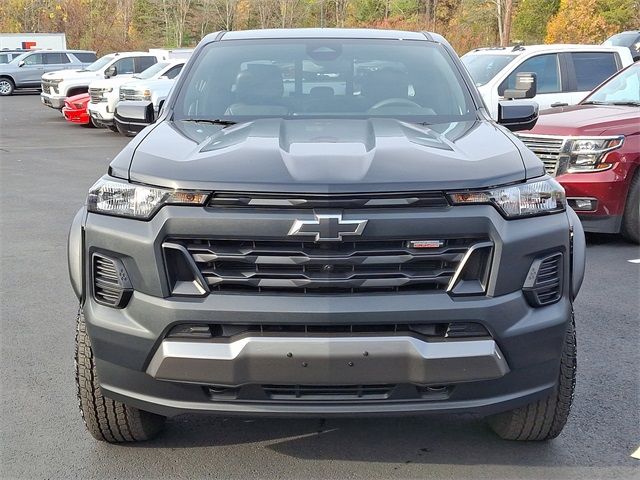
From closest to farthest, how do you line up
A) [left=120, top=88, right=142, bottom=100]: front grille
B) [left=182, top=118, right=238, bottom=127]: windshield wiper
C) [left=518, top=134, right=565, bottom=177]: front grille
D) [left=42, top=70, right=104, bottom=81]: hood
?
[left=182, top=118, right=238, bottom=127]: windshield wiper → [left=518, top=134, right=565, bottom=177]: front grille → [left=120, top=88, right=142, bottom=100]: front grille → [left=42, top=70, right=104, bottom=81]: hood

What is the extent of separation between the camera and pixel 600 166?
7.54 meters

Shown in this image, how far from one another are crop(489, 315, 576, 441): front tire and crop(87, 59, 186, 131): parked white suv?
16.3 metres

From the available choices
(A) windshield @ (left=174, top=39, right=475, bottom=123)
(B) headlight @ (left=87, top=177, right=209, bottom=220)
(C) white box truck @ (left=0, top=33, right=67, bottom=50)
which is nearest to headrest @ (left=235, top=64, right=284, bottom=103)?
(A) windshield @ (left=174, top=39, right=475, bottom=123)

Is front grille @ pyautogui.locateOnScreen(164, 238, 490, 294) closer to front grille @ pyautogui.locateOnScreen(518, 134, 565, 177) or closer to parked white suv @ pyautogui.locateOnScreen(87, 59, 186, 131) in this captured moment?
front grille @ pyautogui.locateOnScreen(518, 134, 565, 177)

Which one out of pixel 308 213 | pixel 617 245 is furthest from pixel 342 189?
pixel 617 245

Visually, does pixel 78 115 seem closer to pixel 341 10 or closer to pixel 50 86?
pixel 50 86

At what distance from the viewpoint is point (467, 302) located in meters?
3.01

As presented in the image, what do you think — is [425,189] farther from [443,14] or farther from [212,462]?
[443,14]

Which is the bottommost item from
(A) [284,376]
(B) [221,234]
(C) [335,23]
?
(C) [335,23]

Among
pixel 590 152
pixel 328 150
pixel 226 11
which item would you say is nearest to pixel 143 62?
pixel 590 152

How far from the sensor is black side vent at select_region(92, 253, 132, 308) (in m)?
3.11

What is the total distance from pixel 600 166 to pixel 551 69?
4.92 m

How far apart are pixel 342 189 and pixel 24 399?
2.16m

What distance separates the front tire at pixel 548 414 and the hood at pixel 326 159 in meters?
0.78
